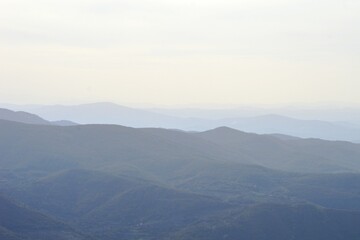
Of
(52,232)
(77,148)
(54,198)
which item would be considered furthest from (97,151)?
(52,232)

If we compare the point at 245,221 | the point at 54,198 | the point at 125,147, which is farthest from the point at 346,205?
the point at 125,147

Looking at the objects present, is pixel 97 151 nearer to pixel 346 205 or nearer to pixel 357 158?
pixel 346 205

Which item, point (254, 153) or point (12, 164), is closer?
point (12, 164)

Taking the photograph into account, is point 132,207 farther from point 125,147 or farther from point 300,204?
point 125,147

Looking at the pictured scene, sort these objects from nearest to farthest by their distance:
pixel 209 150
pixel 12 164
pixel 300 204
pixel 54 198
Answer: pixel 300 204 → pixel 54 198 → pixel 12 164 → pixel 209 150

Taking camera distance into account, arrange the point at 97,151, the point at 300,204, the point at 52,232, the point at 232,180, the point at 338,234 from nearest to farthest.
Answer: the point at 52,232, the point at 338,234, the point at 300,204, the point at 232,180, the point at 97,151

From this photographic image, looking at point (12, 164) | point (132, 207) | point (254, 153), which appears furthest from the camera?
point (254, 153)
